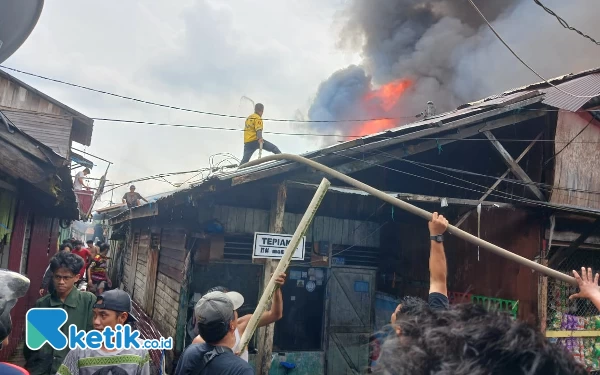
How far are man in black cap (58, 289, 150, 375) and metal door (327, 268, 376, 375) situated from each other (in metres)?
5.75

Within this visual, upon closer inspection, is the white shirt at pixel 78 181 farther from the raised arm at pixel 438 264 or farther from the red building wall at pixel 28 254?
the raised arm at pixel 438 264

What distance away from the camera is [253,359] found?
24.1 ft

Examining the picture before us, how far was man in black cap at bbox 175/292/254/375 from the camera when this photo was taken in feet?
8.25

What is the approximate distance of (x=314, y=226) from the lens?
8180mm

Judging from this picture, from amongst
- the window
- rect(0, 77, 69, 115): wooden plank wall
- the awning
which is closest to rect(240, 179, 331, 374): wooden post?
the window

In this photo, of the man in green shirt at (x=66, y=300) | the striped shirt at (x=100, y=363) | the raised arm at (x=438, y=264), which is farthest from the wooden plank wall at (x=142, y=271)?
the raised arm at (x=438, y=264)

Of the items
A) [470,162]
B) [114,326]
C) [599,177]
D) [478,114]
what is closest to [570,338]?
[599,177]

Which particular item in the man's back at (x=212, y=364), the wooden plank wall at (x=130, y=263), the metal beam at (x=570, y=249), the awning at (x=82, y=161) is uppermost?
the awning at (x=82, y=161)

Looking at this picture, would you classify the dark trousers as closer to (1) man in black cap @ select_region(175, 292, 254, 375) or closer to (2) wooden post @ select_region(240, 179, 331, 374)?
(2) wooden post @ select_region(240, 179, 331, 374)

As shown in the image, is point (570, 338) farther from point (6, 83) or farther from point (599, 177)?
point (6, 83)

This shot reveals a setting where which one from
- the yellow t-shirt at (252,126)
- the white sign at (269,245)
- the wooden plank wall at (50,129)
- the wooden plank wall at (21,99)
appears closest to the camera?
the white sign at (269,245)

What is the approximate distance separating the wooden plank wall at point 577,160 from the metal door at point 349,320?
4066 millimetres

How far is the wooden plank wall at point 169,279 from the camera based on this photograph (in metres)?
7.66

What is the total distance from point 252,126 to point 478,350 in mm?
7666
